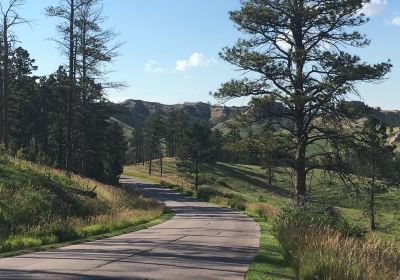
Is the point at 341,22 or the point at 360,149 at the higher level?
the point at 341,22

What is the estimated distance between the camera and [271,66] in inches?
1017

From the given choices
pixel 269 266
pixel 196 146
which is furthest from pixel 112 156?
pixel 269 266

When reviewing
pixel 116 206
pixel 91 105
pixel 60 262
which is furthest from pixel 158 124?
pixel 60 262

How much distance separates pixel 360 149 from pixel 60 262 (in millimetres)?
17168

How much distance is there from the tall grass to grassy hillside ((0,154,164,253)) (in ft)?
28.7

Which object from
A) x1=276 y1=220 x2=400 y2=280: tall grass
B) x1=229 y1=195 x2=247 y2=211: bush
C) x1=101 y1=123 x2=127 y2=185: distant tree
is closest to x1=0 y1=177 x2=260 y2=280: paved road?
x1=276 y1=220 x2=400 y2=280: tall grass

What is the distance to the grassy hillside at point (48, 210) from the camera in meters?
17.5

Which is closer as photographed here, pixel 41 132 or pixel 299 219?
pixel 299 219

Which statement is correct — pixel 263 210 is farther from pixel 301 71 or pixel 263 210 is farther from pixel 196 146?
pixel 196 146

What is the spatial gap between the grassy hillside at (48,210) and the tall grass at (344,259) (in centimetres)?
876

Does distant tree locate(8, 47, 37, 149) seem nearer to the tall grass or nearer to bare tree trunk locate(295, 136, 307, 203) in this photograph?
bare tree trunk locate(295, 136, 307, 203)

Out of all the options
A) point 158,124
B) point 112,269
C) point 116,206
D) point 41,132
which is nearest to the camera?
point 112,269

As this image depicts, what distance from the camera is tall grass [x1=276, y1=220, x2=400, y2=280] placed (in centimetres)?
899

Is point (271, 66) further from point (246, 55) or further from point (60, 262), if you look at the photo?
point (60, 262)
